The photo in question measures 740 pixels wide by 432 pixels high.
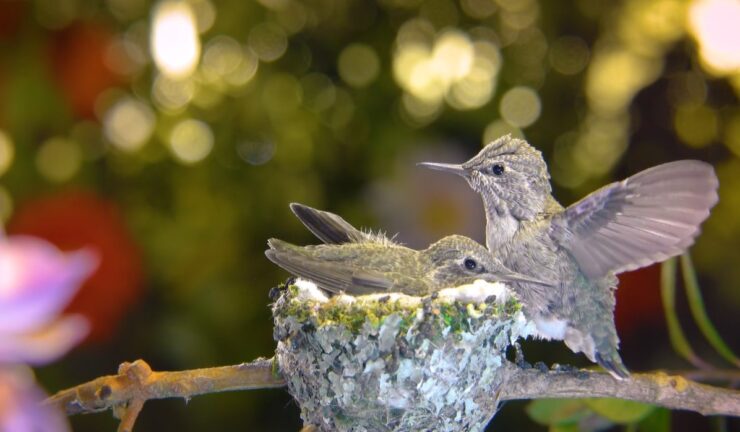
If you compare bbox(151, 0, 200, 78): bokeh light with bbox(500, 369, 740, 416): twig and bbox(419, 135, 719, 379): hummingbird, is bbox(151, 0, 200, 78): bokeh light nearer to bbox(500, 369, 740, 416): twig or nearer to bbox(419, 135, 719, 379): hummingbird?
bbox(419, 135, 719, 379): hummingbird

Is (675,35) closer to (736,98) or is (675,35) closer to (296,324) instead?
(736,98)

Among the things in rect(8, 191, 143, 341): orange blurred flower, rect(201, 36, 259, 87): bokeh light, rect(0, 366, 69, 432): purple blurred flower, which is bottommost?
rect(0, 366, 69, 432): purple blurred flower

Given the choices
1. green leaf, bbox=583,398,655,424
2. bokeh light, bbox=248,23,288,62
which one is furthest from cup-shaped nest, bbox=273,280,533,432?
bokeh light, bbox=248,23,288,62

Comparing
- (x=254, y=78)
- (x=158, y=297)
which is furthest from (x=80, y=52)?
(x=158, y=297)

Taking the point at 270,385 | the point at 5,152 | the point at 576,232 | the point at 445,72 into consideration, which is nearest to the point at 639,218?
the point at 576,232

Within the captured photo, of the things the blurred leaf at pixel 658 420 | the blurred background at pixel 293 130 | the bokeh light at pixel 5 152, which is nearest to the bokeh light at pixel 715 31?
the blurred background at pixel 293 130

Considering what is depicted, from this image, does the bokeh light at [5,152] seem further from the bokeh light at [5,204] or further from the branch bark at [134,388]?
the branch bark at [134,388]

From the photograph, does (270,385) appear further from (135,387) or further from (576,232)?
(576,232)
